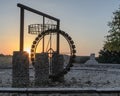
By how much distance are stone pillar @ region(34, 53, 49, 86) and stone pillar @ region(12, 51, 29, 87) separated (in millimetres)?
819

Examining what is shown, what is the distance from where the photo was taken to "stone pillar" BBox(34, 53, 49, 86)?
20969mm

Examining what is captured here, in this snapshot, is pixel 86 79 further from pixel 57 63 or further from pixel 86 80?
pixel 57 63

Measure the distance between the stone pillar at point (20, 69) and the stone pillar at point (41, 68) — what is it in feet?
2.69

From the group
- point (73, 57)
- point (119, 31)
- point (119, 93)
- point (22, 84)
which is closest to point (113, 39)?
point (119, 31)

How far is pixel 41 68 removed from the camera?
21078 mm

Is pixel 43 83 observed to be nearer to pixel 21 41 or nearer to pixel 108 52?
pixel 21 41

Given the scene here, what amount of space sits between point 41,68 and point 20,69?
1214 mm

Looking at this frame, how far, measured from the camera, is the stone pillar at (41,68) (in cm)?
2097

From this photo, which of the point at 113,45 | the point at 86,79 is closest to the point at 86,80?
the point at 86,79

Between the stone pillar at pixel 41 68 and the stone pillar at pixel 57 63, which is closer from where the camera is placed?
the stone pillar at pixel 41 68

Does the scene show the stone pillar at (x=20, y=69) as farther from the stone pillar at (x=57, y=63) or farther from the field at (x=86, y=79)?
the stone pillar at (x=57, y=63)

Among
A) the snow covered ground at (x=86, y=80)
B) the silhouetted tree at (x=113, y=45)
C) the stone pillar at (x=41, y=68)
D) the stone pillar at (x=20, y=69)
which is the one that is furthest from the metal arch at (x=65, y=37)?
the silhouetted tree at (x=113, y=45)

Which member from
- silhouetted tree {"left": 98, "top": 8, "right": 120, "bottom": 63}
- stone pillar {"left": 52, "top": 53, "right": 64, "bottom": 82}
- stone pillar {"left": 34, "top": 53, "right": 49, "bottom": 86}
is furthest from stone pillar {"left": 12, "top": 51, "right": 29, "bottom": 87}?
silhouetted tree {"left": 98, "top": 8, "right": 120, "bottom": 63}

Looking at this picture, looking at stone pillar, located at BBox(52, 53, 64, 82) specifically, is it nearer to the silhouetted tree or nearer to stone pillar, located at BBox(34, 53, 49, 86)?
stone pillar, located at BBox(34, 53, 49, 86)
